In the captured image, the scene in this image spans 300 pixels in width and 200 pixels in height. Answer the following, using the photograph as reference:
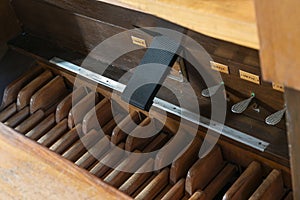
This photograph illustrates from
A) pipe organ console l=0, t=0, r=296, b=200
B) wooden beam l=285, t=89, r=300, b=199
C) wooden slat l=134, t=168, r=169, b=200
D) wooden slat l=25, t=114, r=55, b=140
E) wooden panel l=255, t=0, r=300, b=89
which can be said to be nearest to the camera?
wooden panel l=255, t=0, r=300, b=89

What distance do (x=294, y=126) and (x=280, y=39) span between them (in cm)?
17

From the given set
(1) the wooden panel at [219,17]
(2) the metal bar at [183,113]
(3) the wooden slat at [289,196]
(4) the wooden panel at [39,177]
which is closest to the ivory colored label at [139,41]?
(2) the metal bar at [183,113]

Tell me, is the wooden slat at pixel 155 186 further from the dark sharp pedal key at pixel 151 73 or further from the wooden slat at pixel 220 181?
the dark sharp pedal key at pixel 151 73

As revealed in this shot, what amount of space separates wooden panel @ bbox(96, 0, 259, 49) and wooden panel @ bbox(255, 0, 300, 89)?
5 centimetres

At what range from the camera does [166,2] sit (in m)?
0.64

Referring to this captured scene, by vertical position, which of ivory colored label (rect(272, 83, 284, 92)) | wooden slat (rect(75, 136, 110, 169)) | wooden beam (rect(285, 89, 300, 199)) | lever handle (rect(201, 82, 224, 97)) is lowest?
wooden slat (rect(75, 136, 110, 169))

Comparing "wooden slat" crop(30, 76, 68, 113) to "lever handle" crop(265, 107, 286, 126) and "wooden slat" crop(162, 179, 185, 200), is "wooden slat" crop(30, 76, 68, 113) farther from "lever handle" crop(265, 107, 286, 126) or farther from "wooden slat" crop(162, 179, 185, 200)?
"lever handle" crop(265, 107, 286, 126)

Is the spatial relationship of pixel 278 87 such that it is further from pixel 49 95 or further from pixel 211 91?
pixel 49 95

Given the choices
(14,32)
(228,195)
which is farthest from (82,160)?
(14,32)

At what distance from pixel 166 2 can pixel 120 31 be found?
0.72m

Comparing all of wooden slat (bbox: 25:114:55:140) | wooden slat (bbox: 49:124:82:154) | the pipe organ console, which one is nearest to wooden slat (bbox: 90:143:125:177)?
the pipe organ console

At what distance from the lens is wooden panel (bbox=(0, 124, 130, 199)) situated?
3.61 feet

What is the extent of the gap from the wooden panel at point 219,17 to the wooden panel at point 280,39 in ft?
0.15

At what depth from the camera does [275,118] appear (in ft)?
Answer: 3.82
